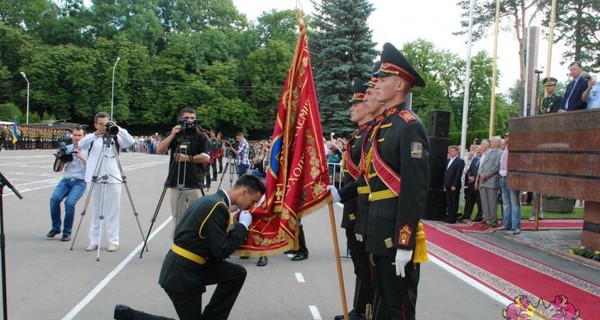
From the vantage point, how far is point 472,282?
7172 mm

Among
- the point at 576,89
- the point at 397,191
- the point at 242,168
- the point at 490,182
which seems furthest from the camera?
the point at 242,168

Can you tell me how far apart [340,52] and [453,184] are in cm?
2303

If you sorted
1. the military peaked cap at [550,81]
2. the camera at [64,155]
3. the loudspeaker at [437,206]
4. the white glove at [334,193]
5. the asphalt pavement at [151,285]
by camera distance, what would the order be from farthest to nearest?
1. the loudspeaker at [437,206]
2. the military peaked cap at [550,81]
3. the camera at [64,155]
4. the asphalt pavement at [151,285]
5. the white glove at [334,193]

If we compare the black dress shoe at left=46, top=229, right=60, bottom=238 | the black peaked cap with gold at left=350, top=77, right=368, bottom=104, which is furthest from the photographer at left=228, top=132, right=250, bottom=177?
the black peaked cap with gold at left=350, top=77, right=368, bottom=104

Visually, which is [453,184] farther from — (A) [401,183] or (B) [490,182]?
(A) [401,183]

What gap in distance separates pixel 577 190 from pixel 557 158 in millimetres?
904

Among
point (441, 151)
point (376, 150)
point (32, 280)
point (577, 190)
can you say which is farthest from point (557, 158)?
point (32, 280)

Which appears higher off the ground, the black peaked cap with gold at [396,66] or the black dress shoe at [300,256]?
the black peaked cap with gold at [396,66]

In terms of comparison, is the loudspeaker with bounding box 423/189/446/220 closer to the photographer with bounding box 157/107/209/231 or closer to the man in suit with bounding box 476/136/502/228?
the man in suit with bounding box 476/136/502/228

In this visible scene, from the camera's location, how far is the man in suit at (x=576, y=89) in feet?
32.6

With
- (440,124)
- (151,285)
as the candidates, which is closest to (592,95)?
(440,124)

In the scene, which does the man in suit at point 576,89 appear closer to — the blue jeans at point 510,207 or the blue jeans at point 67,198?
the blue jeans at point 510,207

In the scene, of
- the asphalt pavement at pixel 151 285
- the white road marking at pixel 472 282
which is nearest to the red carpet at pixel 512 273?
the white road marking at pixel 472 282

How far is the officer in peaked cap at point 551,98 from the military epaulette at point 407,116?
8328 millimetres
